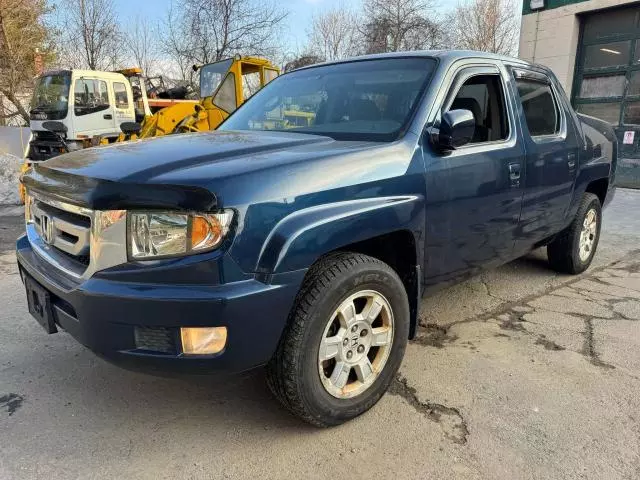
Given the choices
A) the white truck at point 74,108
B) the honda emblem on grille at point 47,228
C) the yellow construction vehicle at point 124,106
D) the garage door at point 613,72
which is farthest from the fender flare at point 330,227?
the garage door at point 613,72

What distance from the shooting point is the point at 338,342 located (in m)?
2.44

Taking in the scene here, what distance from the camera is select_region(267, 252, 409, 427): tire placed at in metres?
2.25

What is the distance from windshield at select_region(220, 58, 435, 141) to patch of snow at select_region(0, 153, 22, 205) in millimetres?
7912

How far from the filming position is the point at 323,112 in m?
3.29

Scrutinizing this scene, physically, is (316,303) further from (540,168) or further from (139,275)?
(540,168)

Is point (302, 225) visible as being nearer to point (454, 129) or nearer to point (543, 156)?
point (454, 129)

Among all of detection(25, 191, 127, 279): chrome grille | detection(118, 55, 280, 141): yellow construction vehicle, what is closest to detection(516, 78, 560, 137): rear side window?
detection(25, 191, 127, 279): chrome grille

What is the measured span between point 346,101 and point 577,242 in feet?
9.32

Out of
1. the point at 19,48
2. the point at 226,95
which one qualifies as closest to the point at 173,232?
the point at 226,95

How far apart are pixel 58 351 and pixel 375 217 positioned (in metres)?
2.29

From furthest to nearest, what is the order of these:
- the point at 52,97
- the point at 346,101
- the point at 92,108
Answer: the point at 92,108 → the point at 52,97 → the point at 346,101

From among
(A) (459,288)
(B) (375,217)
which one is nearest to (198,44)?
(A) (459,288)

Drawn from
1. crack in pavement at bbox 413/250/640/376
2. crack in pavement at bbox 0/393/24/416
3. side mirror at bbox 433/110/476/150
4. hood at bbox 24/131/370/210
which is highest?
side mirror at bbox 433/110/476/150

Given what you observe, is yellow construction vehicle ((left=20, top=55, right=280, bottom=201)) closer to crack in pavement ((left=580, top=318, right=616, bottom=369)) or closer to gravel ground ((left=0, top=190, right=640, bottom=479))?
gravel ground ((left=0, top=190, right=640, bottom=479))
